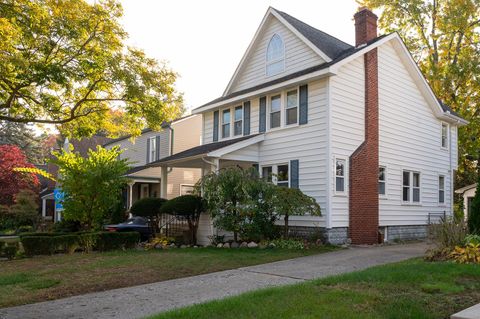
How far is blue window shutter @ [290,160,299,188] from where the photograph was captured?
16.3 meters

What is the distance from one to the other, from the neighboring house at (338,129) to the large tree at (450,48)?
6908mm

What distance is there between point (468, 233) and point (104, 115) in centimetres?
1278

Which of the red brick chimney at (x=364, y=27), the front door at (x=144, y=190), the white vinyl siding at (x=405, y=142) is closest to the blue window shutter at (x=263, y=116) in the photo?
the red brick chimney at (x=364, y=27)

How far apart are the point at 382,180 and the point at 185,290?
1115 centimetres

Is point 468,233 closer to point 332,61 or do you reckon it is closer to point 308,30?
point 332,61

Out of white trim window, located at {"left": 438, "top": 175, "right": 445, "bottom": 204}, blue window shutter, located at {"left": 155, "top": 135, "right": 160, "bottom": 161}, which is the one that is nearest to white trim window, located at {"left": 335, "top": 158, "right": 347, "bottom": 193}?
white trim window, located at {"left": 438, "top": 175, "right": 445, "bottom": 204}

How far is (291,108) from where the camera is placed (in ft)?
55.6

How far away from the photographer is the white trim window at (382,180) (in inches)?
675

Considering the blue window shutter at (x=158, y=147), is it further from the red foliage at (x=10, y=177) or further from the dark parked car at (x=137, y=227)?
the red foliage at (x=10, y=177)

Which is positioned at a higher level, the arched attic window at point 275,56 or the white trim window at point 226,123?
the arched attic window at point 275,56

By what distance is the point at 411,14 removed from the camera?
1131 inches

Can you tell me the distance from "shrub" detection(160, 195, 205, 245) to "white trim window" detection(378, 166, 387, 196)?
6763 mm

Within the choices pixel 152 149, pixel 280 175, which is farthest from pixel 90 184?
pixel 152 149

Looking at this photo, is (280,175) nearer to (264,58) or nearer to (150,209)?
(150,209)
